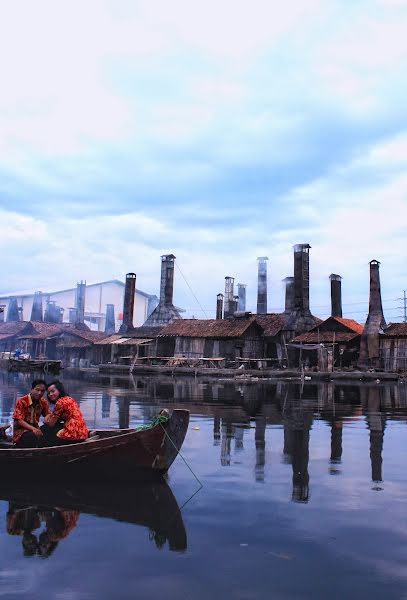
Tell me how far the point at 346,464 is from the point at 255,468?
1.71m

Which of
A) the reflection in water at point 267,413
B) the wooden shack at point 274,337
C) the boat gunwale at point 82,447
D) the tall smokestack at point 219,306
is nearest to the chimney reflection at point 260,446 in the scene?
the reflection in water at point 267,413

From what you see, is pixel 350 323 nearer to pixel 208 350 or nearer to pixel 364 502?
pixel 208 350

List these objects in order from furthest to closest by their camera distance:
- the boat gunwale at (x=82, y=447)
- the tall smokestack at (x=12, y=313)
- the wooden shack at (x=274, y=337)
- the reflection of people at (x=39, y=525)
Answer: the tall smokestack at (x=12, y=313) → the wooden shack at (x=274, y=337) → the boat gunwale at (x=82, y=447) → the reflection of people at (x=39, y=525)

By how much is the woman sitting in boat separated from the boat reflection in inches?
27.1

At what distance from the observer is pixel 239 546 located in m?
5.43

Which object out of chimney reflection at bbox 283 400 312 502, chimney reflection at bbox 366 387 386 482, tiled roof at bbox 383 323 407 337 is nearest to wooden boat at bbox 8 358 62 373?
tiled roof at bbox 383 323 407 337

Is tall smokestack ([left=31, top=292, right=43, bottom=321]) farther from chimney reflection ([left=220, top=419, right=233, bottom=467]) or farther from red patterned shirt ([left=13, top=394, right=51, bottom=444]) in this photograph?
red patterned shirt ([left=13, top=394, right=51, bottom=444])

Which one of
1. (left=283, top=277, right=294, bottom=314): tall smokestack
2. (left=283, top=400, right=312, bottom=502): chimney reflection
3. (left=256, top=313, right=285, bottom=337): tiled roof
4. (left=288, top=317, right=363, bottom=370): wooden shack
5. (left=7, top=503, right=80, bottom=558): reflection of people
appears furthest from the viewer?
(left=283, top=277, right=294, bottom=314): tall smokestack

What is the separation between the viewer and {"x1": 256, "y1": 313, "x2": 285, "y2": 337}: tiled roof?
4565cm

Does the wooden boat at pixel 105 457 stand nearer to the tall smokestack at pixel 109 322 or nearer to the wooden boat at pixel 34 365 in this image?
the wooden boat at pixel 34 365

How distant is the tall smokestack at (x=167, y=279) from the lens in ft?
173

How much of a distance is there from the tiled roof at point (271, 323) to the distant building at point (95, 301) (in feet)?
105

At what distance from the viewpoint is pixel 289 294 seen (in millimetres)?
48562

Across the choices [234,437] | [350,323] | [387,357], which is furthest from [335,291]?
[234,437]
